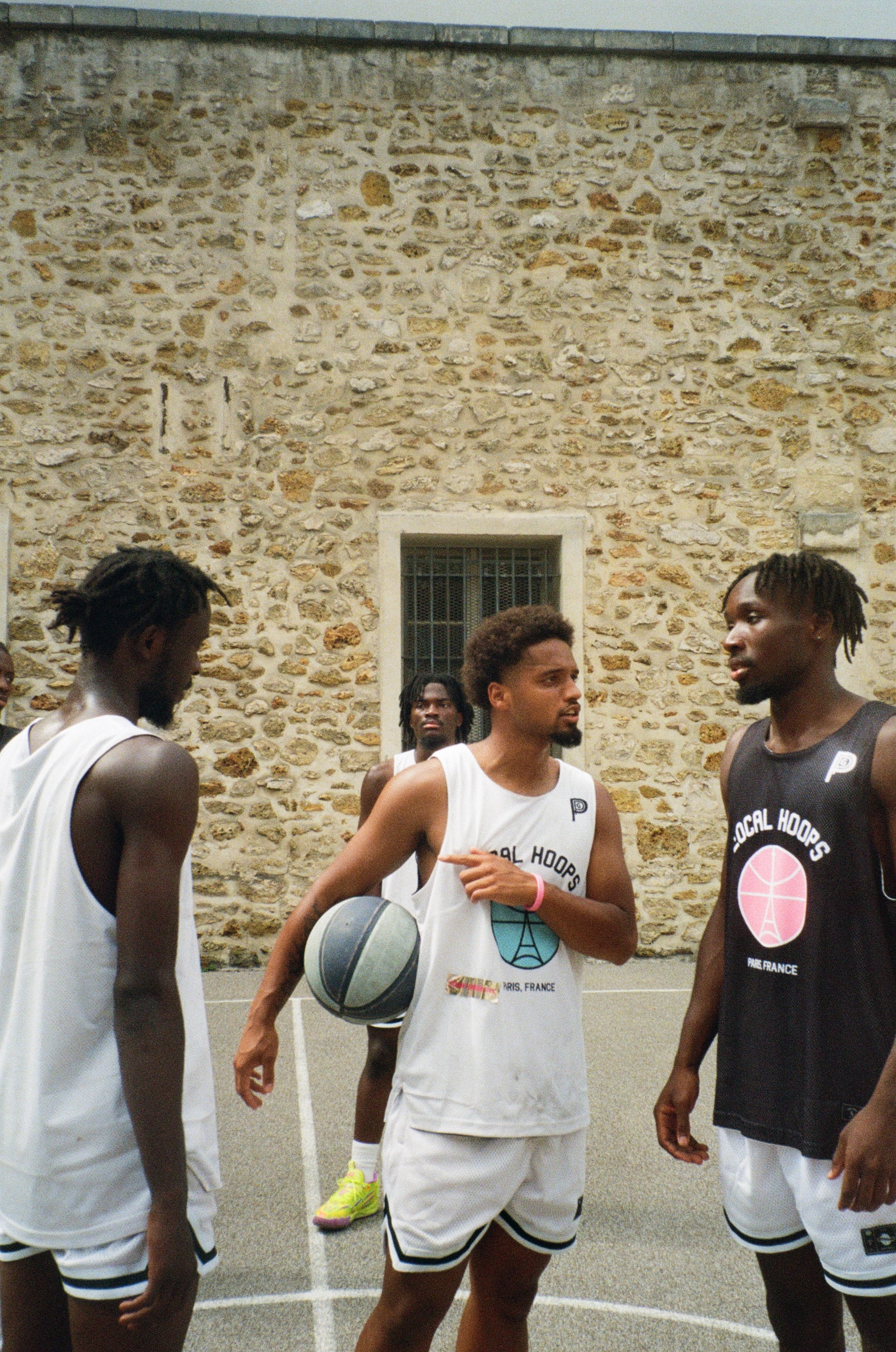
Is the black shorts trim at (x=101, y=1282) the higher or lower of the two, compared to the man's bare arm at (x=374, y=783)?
lower

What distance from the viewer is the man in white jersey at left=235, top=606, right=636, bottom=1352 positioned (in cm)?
228

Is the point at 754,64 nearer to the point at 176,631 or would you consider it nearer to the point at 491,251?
the point at 491,251

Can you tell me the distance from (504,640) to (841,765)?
0.80 meters

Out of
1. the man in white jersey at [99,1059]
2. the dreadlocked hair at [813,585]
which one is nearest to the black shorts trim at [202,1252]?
the man in white jersey at [99,1059]

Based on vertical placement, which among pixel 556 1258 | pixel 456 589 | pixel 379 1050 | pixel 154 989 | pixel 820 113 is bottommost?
pixel 556 1258

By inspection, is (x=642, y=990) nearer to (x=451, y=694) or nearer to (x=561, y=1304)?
(x=451, y=694)

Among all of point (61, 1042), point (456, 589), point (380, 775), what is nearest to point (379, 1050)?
point (380, 775)

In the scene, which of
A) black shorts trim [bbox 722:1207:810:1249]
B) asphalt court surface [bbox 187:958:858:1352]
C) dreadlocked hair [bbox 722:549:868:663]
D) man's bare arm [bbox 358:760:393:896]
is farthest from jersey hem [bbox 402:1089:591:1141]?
man's bare arm [bbox 358:760:393:896]

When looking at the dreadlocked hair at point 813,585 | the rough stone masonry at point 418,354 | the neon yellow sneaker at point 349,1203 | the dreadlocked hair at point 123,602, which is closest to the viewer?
the dreadlocked hair at point 123,602

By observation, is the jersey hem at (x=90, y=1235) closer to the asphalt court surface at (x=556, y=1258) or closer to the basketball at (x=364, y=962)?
the basketball at (x=364, y=962)

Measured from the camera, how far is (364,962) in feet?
7.63

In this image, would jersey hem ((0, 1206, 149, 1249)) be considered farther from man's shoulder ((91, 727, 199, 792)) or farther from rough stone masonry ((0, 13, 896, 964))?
rough stone masonry ((0, 13, 896, 964))

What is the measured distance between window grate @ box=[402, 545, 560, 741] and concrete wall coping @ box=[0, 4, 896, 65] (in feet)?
12.6

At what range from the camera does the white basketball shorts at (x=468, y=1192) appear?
2246 millimetres
